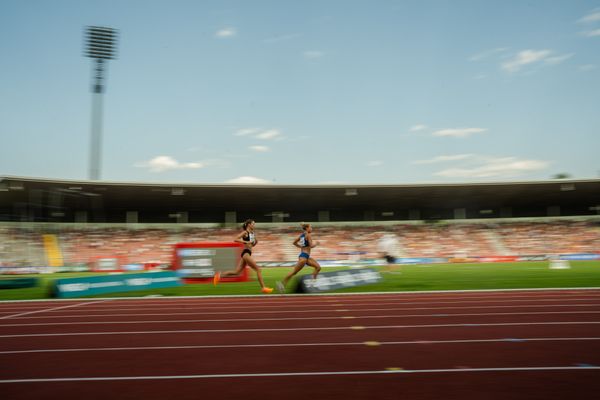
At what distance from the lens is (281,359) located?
4941 mm

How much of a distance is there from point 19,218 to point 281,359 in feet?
137

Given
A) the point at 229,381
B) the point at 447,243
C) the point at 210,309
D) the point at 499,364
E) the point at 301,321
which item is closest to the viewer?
the point at 229,381

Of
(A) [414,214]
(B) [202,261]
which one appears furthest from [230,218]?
(B) [202,261]

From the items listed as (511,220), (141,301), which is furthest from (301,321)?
(511,220)

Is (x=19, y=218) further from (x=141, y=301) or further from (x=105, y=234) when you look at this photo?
(x=141, y=301)

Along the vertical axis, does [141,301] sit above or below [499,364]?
below

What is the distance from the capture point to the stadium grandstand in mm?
37469

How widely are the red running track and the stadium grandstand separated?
3066 centimetres

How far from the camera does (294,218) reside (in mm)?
47906

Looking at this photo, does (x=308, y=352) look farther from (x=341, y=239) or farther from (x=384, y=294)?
(x=341, y=239)

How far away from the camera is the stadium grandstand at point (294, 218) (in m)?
37.5

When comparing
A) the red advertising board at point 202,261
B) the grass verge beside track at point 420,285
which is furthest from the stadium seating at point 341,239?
the grass verge beside track at point 420,285

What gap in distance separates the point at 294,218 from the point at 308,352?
1680 inches

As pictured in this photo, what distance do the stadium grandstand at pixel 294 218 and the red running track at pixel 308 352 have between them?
3066 cm
